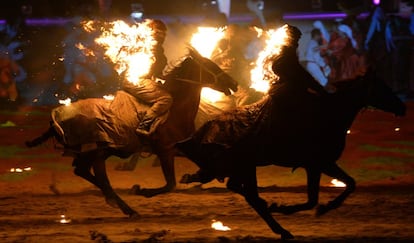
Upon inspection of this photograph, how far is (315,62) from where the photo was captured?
82.8 feet

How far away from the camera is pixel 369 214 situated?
421 inches

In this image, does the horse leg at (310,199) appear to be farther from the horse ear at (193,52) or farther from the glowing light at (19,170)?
the glowing light at (19,170)

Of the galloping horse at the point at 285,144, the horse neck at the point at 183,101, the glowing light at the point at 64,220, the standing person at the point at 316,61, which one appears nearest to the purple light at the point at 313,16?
the standing person at the point at 316,61

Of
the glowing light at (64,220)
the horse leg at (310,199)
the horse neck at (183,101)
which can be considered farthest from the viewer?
the horse neck at (183,101)

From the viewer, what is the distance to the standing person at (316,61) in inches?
984

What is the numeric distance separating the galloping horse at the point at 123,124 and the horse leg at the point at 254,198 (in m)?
2.07

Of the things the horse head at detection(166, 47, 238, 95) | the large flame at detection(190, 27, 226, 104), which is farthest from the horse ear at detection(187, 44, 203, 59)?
the large flame at detection(190, 27, 226, 104)

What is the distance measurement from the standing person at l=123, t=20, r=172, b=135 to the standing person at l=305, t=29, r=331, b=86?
536 inches

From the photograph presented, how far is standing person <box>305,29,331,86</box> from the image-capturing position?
25000 mm

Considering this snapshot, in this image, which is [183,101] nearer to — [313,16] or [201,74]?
[201,74]

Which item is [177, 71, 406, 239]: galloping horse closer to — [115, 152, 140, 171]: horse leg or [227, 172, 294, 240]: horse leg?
[227, 172, 294, 240]: horse leg

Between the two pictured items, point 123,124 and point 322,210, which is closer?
point 322,210

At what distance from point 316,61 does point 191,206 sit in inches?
581

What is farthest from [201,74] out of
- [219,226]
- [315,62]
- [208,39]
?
[315,62]
